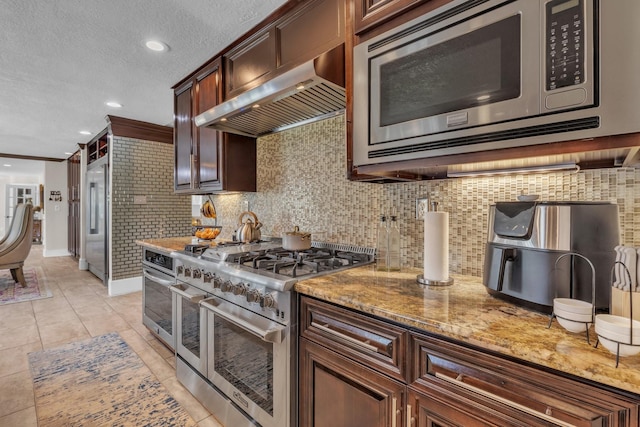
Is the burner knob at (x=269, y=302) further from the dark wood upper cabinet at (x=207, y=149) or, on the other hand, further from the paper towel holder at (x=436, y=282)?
the dark wood upper cabinet at (x=207, y=149)

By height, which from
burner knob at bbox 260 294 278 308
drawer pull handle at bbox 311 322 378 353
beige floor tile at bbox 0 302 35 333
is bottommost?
beige floor tile at bbox 0 302 35 333

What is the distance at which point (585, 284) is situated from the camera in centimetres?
86

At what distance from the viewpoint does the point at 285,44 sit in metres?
1.90

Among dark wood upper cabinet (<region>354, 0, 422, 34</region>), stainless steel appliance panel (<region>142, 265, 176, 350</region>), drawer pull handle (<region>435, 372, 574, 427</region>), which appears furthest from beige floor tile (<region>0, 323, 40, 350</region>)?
dark wood upper cabinet (<region>354, 0, 422, 34</region>)

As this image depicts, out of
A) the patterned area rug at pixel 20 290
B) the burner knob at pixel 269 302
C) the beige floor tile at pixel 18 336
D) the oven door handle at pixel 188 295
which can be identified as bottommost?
the beige floor tile at pixel 18 336

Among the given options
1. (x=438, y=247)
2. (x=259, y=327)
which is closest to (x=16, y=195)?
(x=259, y=327)

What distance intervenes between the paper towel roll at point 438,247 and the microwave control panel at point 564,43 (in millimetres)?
592

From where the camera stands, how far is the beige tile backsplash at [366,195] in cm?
113

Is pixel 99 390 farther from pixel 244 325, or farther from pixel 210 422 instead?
pixel 244 325

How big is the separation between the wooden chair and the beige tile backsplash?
3.81 m

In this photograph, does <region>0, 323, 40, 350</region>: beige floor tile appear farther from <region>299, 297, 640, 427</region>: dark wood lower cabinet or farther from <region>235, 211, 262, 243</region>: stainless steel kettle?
<region>299, 297, 640, 427</region>: dark wood lower cabinet

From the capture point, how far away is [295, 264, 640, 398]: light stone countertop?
65cm

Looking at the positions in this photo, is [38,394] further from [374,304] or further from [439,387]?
[439,387]

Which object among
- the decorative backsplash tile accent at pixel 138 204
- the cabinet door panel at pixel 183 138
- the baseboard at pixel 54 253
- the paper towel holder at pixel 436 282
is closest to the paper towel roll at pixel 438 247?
the paper towel holder at pixel 436 282
